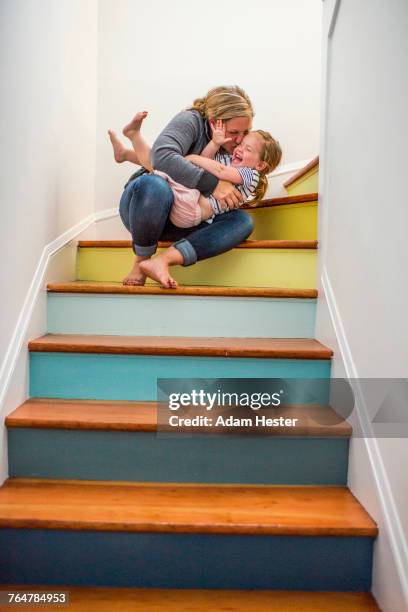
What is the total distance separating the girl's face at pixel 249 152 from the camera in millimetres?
1995

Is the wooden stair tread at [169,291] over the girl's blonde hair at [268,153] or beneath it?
beneath

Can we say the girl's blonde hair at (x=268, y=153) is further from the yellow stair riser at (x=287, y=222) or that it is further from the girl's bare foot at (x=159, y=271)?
the girl's bare foot at (x=159, y=271)

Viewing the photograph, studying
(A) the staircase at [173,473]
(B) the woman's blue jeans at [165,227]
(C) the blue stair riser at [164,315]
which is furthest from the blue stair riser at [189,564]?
(B) the woman's blue jeans at [165,227]

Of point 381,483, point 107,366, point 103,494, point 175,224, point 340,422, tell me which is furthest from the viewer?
point 175,224

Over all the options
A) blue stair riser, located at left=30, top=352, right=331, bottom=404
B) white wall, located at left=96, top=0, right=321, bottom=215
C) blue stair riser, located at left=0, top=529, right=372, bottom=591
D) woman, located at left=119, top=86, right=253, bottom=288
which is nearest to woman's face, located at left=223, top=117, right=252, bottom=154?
woman, located at left=119, top=86, right=253, bottom=288

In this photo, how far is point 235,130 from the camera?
1985mm

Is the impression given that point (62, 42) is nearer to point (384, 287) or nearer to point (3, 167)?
point (3, 167)

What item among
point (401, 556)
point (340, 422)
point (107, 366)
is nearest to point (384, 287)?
point (340, 422)

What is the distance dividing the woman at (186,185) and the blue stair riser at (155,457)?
0.59 meters

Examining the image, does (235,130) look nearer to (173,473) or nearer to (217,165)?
(217,165)

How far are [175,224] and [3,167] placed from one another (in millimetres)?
681

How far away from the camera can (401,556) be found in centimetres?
107

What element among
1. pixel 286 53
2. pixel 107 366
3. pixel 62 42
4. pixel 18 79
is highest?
pixel 286 53

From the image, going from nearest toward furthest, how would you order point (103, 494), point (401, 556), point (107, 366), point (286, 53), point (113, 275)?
1. point (401, 556)
2. point (103, 494)
3. point (107, 366)
4. point (113, 275)
5. point (286, 53)
